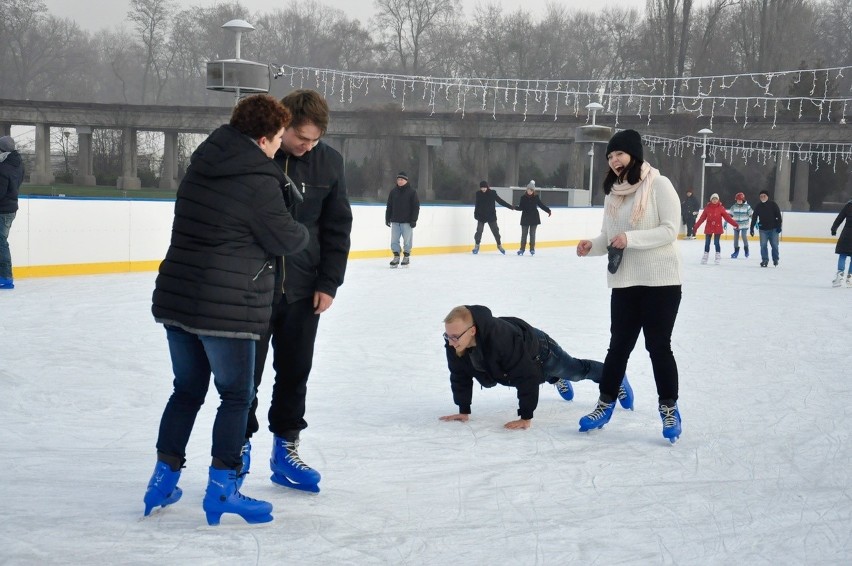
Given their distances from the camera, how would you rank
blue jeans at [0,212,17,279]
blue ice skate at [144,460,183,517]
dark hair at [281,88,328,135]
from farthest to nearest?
blue jeans at [0,212,17,279], dark hair at [281,88,328,135], blue ice skate at [144,460,183,517]

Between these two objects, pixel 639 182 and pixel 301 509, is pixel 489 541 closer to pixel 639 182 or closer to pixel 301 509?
pixel 301 509

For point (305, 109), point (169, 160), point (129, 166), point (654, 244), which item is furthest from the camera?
point (169, 160)

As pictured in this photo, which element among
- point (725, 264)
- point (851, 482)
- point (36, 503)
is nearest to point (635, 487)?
point (851, 482)

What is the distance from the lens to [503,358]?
435 cm

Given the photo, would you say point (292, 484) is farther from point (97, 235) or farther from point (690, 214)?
point (690, 214)

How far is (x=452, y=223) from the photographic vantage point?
1880cm

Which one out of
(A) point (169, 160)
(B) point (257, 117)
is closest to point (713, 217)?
(B) point (257, 117)

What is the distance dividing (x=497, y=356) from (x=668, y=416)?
30.3 inches

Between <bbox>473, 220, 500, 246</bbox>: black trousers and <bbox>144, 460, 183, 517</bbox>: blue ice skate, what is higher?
<bbox>144, 460, 183, 517</bbox>: blue ice skate

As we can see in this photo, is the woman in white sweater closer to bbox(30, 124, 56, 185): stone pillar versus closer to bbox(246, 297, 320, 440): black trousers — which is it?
bbox(246, 297, 320, 440): black trousers

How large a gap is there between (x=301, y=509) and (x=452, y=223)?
613 inches

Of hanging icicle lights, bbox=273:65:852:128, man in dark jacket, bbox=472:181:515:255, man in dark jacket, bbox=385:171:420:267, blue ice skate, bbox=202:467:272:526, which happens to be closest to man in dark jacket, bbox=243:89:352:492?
blue ice skate, bbox=202:467:272:526

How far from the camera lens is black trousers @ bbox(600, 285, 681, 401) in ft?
14.1

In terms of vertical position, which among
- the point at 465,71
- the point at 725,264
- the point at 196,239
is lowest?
the point at 725,264
